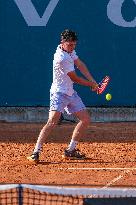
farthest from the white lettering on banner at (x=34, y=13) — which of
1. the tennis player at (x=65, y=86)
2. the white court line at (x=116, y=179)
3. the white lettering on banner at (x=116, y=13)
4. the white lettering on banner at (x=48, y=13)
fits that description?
the white court line at (x=116, y=179)

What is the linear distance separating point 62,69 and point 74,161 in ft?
4.43

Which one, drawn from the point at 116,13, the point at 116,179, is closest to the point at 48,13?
the point at 116,13

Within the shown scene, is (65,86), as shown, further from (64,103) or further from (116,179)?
(116,179)

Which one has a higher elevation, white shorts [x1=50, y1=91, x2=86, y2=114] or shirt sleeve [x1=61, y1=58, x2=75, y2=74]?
shirt sleeve [x1=61, y1=58, x2=75, y2=74]

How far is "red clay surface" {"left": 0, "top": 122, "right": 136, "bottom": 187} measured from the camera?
27.9ft

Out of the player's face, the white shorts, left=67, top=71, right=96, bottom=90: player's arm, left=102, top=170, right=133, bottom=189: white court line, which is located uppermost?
the player's face

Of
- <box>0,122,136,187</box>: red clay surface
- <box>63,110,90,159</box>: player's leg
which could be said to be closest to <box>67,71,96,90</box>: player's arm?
<box>63,110,90,159</box>: player's leg

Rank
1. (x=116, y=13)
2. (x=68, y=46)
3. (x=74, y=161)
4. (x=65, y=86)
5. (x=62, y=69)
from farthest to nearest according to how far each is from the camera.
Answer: (x=116, y=13)
(x=74, y=161)
(x=65, y=86)
(x=62, y=69)
(x=68, y=46)

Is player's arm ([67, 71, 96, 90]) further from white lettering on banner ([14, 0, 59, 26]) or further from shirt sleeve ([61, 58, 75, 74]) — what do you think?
white lettering on banner ([14, 0, 59, 26])

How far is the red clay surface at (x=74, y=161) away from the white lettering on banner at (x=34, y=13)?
2.42 metres

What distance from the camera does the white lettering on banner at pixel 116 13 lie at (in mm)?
15195

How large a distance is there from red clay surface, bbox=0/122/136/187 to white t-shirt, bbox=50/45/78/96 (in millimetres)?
1056

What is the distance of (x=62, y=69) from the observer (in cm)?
957

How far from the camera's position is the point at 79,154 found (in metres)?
10.1
